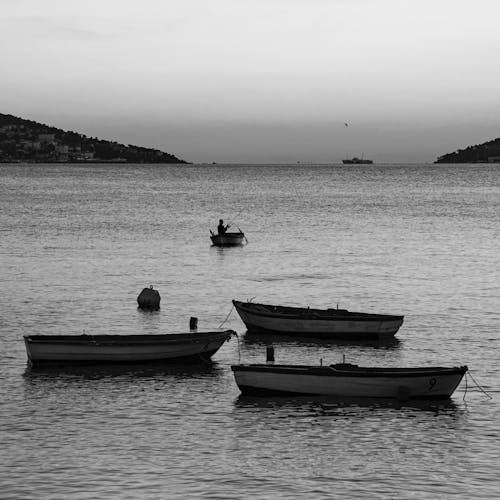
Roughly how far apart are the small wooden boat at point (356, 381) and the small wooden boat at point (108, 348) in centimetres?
536

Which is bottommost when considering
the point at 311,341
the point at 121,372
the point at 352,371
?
the point at 121,372

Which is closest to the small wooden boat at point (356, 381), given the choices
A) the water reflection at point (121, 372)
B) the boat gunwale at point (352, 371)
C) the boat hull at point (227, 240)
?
the boat gunwale at point (352, 371)

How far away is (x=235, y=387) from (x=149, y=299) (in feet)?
54.5

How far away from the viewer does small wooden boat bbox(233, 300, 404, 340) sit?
43.4 metres

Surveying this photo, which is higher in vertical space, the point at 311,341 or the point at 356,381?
the point at 356,381

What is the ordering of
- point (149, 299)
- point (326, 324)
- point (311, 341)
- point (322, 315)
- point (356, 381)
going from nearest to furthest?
point (356, 381) → point (326, 324) → point (311, 341) → point (322, 315) → point (149, 299)

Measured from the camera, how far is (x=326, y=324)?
1710 inches

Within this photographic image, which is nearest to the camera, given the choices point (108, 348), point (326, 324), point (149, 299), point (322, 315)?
point (108, 348)

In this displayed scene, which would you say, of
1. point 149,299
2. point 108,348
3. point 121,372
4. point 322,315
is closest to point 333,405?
point 121,372

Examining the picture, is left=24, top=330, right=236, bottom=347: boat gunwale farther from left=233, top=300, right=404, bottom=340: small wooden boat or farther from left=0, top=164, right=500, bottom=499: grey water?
left=233, top=300, right=404, bottom=340: small wooden boat

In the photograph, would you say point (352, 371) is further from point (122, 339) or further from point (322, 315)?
point (322, 315)

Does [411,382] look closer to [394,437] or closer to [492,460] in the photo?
[394,437]

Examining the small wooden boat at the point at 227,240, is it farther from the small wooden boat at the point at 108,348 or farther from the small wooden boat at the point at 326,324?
the small wooden boat at the point at 108,348

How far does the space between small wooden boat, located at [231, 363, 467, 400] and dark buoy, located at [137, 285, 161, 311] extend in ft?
59.5
